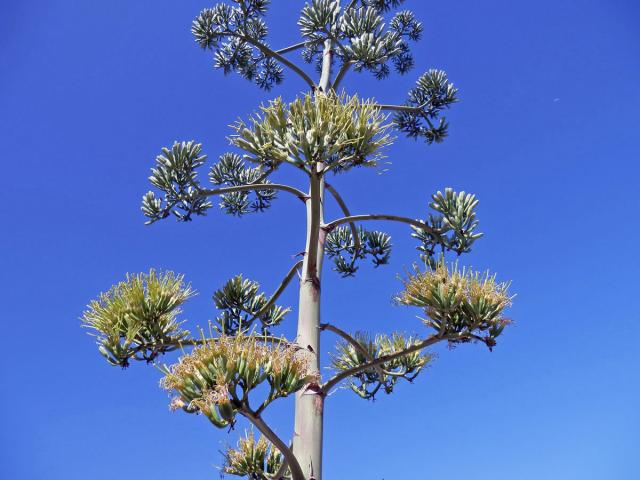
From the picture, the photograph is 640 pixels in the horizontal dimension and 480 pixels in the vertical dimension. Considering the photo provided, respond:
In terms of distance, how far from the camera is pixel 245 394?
3.02 metres

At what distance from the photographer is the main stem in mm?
3609

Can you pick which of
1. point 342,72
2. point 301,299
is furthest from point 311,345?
point 342,72

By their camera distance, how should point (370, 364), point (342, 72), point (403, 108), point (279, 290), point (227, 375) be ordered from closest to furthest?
point (227, 375), point (370, 364), point (279, 290), point (342, 72), point (403, 108)

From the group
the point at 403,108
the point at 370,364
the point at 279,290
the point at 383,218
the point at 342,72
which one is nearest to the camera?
the point at 370,364

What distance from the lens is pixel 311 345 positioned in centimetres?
400

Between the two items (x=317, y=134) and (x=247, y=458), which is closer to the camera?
(x=317, y=134)

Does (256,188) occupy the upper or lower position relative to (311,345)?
upper

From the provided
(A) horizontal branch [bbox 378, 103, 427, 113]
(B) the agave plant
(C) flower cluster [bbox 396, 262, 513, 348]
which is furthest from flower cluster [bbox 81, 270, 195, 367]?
Result: (A) horizontal branch [bbox 378, 103, 427, 113]

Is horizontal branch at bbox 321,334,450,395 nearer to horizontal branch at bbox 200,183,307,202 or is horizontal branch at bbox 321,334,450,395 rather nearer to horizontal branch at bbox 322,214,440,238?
horizontal branch at bbox 322,214,440,238

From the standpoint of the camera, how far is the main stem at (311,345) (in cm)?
361

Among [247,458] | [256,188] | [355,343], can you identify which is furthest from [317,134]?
[247,458]

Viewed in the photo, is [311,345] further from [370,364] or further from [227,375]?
[227,375]

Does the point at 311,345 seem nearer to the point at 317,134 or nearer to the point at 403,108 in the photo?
the point at 317,134

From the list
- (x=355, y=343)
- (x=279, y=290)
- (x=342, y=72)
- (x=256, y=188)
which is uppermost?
(x=342, y=72)
